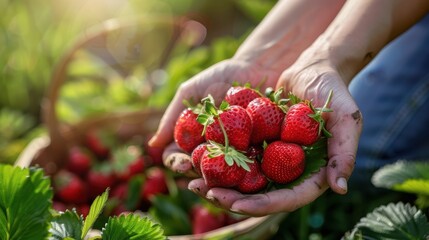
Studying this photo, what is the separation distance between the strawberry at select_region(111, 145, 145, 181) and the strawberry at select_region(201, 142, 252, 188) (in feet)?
2.92

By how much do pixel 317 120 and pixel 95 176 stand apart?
3.42ft

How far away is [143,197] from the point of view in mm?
1892

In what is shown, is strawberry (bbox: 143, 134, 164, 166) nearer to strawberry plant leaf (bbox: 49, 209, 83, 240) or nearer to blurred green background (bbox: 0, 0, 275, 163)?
blurred green background (bbox: 0, 0, 275, 163)

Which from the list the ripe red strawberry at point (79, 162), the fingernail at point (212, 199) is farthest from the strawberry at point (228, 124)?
the ripe red strawberry at point (79, 162)

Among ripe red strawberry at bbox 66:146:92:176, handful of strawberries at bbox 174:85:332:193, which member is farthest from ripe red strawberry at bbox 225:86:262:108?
ripe red strawberry at bbox 66:146:92:176

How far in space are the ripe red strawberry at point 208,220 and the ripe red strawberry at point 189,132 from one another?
44cm

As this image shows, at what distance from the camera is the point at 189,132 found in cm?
124

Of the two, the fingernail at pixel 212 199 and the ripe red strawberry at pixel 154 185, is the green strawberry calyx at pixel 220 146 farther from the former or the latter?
the ripe red strawberry at pixel 154 185

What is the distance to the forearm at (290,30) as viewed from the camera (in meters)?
1.53

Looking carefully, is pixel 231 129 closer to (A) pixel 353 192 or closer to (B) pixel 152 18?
(A) pixel 353 192

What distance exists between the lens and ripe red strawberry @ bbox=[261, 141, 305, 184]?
1108 millimetres

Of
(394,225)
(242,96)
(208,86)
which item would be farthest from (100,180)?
(394,225)

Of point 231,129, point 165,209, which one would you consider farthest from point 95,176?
point 231,129

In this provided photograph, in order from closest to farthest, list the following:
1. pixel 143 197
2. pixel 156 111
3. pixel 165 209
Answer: pixel 165 209 < pixel 143 197 < pixel 156 111
